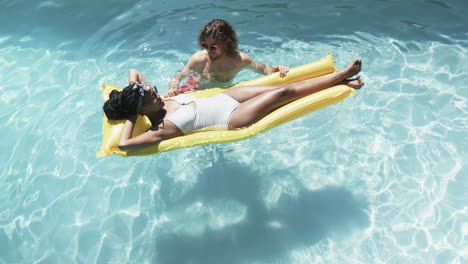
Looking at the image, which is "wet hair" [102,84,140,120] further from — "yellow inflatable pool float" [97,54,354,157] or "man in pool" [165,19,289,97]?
"man in pool" [165,19,289,97]

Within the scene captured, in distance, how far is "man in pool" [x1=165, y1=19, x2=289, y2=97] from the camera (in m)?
3.37

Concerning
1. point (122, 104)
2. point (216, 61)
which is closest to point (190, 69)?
point (216, 61)

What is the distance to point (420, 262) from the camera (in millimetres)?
2951

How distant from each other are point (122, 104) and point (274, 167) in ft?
5.48

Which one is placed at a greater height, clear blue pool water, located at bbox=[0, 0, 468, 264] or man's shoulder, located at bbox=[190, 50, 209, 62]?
man's shoulder, located at bbox=[190, 50, 209, 62]

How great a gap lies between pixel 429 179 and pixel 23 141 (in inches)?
179

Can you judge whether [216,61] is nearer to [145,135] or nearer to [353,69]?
[145,135]

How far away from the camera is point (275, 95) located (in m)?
3.16

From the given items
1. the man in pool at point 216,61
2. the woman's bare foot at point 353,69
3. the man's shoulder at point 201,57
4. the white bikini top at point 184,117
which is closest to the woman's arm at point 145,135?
the white bikini top at point 184,117

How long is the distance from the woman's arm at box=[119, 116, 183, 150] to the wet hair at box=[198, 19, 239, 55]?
94 cm

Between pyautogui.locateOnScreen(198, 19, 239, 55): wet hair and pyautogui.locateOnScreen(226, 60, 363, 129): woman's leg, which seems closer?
pyautogui.locateOnScreen(226, 60, 363, 129): woman's leg

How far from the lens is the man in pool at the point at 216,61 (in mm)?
3373

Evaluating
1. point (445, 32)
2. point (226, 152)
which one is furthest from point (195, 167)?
point (445, 32)

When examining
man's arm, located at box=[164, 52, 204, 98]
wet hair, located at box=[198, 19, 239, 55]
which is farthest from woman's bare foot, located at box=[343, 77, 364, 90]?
man's arm, located at box=[164, 52, 204, 98]
